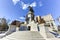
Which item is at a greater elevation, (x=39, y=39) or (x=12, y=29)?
(x=12, y=29)

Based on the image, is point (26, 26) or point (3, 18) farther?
point (3, 18)

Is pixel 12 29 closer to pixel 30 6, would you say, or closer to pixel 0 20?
pixel 30 6

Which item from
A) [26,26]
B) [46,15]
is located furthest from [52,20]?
[26,26]

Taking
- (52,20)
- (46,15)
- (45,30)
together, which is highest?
(46,15)

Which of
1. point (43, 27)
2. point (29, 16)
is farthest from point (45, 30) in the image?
point (29, 16)

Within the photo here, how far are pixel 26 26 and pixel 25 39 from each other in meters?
13.3

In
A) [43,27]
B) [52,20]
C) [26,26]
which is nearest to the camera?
[43,27]

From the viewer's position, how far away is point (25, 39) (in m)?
10.5

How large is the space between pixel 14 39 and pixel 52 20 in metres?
25.6

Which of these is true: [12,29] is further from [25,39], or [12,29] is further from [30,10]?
[30,10]

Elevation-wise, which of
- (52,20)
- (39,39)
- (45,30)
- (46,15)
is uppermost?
(46,15)

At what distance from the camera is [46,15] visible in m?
36.8

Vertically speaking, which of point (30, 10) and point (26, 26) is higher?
point (30, 10)

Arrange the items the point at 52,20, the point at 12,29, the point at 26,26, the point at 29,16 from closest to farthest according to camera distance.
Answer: the point at 12,29 → the point at 26,26 → the point at 29,16 → the point at 52,20
